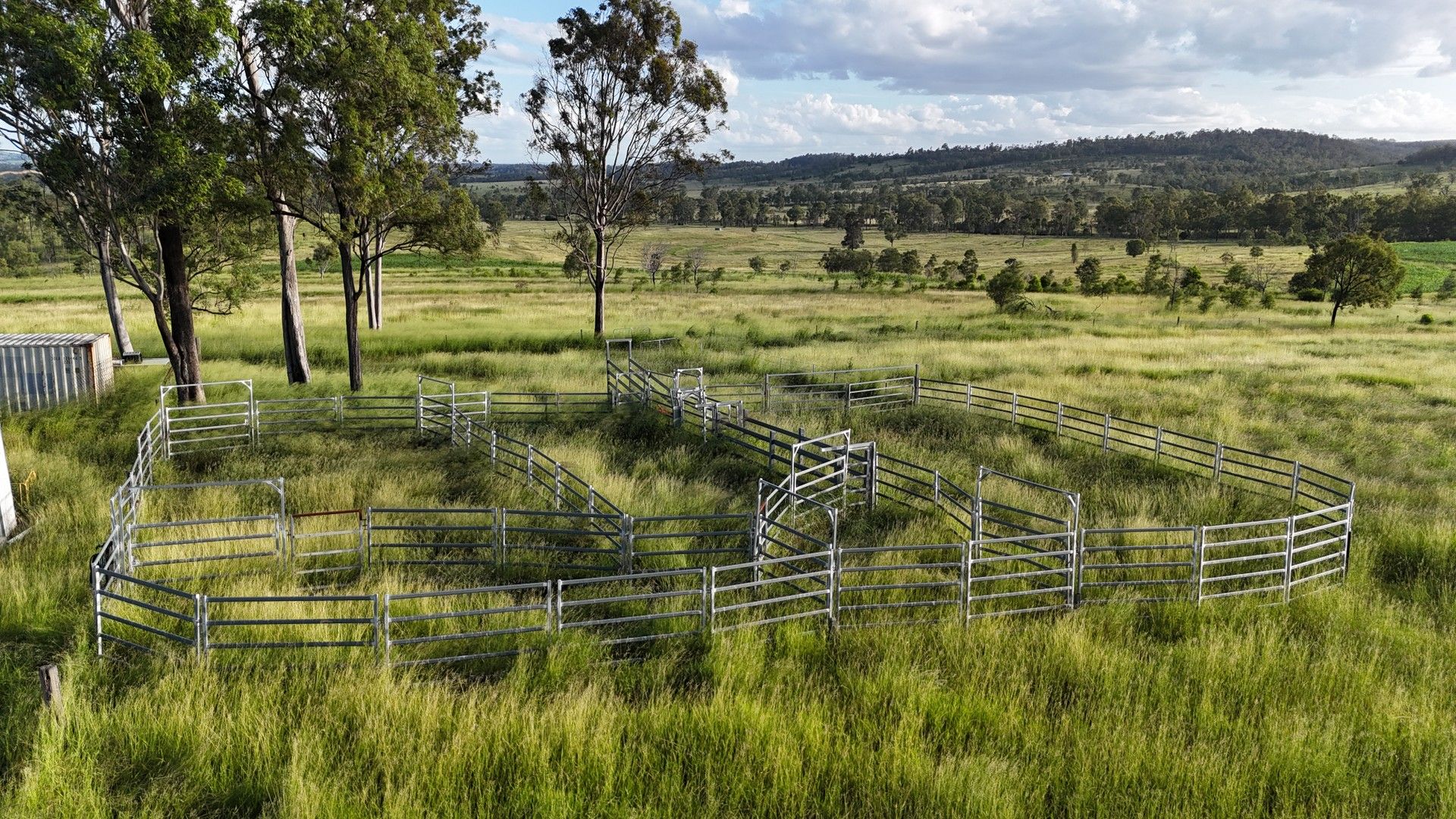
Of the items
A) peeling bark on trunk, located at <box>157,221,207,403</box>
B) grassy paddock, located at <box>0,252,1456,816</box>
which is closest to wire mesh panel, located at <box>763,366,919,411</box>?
grassy paddock, located at <box>0,252,1456,816</box>

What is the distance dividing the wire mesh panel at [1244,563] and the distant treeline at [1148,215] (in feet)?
306

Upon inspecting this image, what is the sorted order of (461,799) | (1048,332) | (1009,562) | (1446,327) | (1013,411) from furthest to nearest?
(1446,327) < (1048,332) < (1013,411) < (1009,562) < (461,799)

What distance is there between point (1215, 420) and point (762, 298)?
3770 centimetres

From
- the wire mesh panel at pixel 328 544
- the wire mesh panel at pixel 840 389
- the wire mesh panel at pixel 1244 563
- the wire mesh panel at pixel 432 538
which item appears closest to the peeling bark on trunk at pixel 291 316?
the wire mesh panel at pixel 328 544

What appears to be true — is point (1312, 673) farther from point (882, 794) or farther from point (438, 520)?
point (438, 520)

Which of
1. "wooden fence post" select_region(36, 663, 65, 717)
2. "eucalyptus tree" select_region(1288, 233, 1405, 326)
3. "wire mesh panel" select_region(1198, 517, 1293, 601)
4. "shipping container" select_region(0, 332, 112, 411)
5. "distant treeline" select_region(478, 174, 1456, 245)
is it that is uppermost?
"distant treeline" select_region(478, 174, 1456, 245)

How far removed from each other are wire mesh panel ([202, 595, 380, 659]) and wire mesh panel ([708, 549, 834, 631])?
3655mm

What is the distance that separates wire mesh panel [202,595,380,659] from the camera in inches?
334

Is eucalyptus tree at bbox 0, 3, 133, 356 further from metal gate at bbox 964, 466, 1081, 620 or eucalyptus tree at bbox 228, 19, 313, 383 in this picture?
A: metal gate at bbox 964, 466, 1081, 620

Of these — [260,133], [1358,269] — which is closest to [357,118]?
[260,133]

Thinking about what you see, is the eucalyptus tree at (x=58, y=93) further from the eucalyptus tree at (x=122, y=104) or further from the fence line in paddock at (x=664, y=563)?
the fence line in paddock at (x=664, y=563)

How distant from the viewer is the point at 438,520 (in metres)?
13.4

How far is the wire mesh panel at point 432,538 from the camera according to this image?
11.4 meters

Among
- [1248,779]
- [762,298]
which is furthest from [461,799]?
[762,298]
